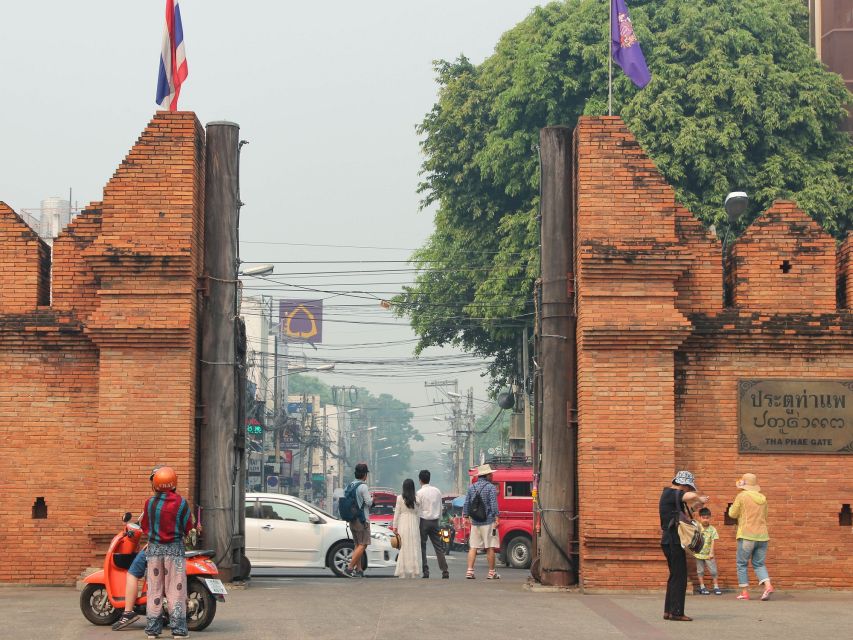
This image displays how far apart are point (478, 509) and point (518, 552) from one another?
8985mm

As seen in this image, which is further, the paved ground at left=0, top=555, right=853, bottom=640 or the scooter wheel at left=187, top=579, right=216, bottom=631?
the scooter wheel at left=187, top=579, right=216, bottom=631

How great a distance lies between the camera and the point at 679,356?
56.4ft

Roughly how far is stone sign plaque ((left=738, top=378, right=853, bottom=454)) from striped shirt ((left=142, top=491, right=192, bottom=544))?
24.5 ft

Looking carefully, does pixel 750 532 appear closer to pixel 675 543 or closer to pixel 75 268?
pixel 675 543

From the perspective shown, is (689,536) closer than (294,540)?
Yes

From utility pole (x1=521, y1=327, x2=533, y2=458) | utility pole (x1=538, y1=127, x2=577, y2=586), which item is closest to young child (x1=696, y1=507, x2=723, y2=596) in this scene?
utility pole (x1=538, y1=127, x2=577, y2=586)

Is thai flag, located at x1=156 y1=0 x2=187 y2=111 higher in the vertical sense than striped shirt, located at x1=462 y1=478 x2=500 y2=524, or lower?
higher

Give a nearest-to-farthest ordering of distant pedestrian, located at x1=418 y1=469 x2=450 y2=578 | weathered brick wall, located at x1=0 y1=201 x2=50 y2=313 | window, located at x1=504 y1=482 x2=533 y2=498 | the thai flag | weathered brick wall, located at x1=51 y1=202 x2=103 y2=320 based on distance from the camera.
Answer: weathered brick wall, located at x1=0 y1=201 x2=50 y2=313 → weathered brick wall, located at x1=51 y1=202 x2=103 y2=320 → the thai flag → distant pedestrian, located at x1=418 y1=469 x2=450 y2=578 → window, located at x1=504 y1=482 x2=533 y2=498

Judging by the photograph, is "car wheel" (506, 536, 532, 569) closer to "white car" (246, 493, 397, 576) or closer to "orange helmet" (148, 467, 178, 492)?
"white car" (246, 493, 397, 576)

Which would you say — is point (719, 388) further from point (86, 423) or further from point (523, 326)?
point (523, 326)

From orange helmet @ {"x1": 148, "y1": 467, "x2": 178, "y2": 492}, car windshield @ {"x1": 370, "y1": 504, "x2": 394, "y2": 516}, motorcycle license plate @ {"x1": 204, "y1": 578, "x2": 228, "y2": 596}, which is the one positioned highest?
orange helmet @ {"x1": 148, "y1": 467, "x2": 178, "y2": 492}

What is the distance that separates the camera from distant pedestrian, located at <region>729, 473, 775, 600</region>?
1609cm

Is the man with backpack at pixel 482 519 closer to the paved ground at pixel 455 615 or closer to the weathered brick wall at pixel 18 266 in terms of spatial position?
the paved ground at pixel 455 615

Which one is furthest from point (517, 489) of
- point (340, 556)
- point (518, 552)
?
point (340, 556)
